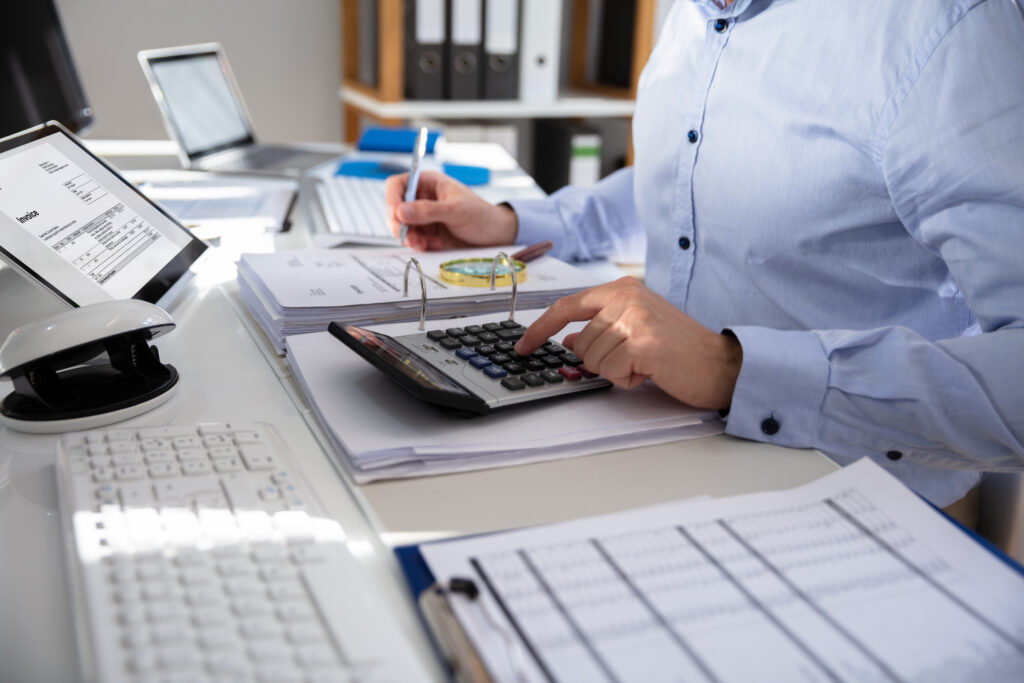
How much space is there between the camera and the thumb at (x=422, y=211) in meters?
1.08

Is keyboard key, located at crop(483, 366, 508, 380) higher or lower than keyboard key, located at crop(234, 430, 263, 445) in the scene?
higher

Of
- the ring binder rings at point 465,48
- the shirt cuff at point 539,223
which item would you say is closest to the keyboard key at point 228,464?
the shirt cuff at point 539,223

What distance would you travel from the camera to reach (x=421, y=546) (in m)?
0.48

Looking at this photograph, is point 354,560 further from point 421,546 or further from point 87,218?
point 87,218

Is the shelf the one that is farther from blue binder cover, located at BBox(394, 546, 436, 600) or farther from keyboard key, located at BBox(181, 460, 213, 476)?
blue binder cover, located at BBox(394, 546, 436, 600)

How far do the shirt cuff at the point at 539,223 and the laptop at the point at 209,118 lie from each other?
2.21ft

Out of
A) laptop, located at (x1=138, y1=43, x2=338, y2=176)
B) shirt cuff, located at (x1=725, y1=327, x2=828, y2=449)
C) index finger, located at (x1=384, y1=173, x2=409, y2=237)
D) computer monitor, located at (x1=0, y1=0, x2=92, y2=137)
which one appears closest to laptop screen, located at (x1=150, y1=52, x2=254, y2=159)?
laptop, located at (x1=138, y1=43, x2=338, y2=176)

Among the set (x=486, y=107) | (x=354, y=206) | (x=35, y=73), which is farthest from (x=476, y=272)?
(x=486, y=107)

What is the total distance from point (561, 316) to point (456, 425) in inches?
5.5

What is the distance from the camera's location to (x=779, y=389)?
666mm

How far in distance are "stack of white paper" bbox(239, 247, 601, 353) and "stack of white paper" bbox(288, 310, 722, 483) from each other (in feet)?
0.31

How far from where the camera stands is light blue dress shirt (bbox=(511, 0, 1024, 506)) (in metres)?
0.67

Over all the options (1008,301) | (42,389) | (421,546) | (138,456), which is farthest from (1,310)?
(1008,301)

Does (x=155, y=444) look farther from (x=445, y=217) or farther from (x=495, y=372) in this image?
(x=445, y=217)
